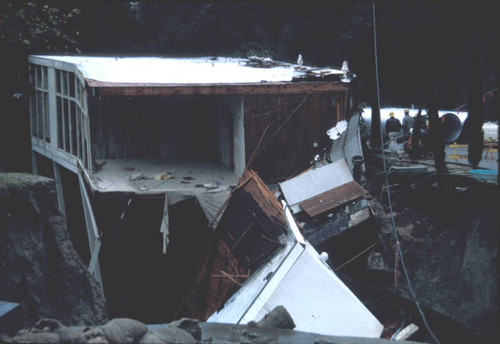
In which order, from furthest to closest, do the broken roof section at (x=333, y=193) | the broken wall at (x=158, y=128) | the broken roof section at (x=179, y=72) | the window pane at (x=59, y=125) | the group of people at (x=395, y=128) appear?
the broken wall at (x=158, y=128), the group of people at (x=395, y=128), the window pane at (x=59, y=125), the broken roof section at (x=179, y=72), the broken roof section at (x=333, y=193)

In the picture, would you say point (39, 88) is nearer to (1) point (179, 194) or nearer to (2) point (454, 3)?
(1) point (179, 194)

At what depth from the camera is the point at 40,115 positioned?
1669cm

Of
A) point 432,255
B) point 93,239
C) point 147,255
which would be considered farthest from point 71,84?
point 432,255

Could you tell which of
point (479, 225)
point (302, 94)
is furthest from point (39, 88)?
point (479, 225)

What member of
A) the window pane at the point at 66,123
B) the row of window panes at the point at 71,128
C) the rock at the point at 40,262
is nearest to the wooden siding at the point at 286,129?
the row of window panes at the point at 71,128

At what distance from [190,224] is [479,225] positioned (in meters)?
7.33

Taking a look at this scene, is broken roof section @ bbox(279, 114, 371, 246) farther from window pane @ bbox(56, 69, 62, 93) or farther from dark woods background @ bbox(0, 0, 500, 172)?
dark woods background @ bbox(0, 0, 500, 172)

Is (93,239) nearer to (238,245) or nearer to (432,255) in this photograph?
(238,245)

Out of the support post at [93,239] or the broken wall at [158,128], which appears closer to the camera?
the support post at [93,239]

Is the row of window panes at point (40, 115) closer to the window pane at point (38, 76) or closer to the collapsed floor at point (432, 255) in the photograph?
the window pane at point (38, 76)

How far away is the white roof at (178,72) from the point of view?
13.2 m

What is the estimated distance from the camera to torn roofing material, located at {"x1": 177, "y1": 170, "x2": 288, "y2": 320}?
9.77 m

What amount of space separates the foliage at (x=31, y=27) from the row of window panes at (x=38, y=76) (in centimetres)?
102

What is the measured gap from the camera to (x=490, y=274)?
865 centimetres
